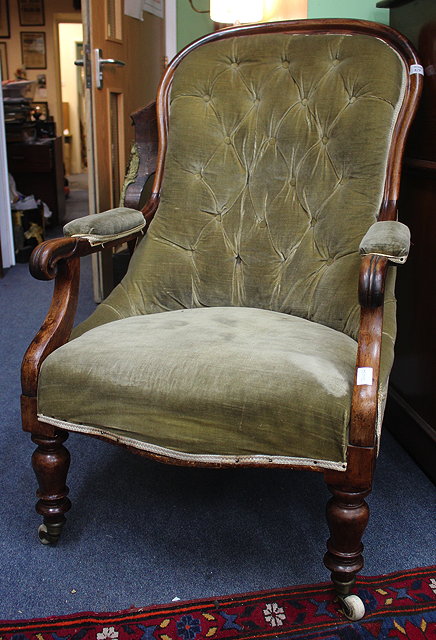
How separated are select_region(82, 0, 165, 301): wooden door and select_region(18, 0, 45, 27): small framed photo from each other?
537cm

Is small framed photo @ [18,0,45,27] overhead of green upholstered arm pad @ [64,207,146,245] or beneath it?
overhead

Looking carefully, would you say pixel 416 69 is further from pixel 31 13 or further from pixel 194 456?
pixel 31 13

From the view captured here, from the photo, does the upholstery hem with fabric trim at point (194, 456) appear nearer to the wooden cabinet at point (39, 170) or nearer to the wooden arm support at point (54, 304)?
the wooden arm support at point (54, 304)

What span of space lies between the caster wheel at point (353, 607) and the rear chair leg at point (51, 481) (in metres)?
0.57

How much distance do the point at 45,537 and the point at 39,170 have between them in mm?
3617

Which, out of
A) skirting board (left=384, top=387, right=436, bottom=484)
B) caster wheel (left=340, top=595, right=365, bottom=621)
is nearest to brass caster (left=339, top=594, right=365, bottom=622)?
caster wheel (left=340, top=595, right=365, bottom=621)

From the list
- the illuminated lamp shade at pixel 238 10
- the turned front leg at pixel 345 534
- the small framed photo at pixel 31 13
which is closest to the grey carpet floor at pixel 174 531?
the turned front leg at pixel 345 534

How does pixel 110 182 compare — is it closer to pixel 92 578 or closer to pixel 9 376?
pixel 9 376

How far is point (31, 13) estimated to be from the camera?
7898mm

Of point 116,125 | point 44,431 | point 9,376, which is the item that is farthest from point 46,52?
point 44,431

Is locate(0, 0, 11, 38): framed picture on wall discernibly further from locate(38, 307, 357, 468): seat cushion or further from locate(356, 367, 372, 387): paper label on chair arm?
locate(356, 367, 372, 387): paper label on chair arm

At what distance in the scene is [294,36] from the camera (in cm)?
156

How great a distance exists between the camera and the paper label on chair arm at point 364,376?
103 cm

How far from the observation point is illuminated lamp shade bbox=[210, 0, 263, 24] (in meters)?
2.48
